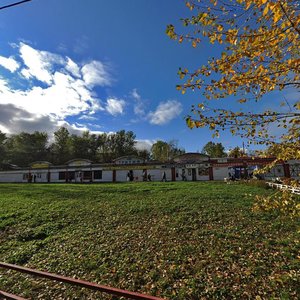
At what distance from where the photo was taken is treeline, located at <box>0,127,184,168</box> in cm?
7681

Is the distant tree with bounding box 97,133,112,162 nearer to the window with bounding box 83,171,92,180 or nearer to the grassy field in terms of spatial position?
the window with bounding box 83,171,92,180

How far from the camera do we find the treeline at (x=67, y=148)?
7681 cm

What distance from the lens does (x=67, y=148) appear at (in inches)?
3209

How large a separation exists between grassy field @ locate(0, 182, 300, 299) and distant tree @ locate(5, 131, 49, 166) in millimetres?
69271

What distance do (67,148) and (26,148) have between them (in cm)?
1268

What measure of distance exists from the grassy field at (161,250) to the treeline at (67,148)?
66050 mm

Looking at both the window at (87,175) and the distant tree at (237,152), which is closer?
the distant tree at (237,152)

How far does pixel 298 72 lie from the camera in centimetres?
359

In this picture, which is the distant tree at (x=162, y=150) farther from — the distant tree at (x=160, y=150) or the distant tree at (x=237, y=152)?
the distant tree at (x=237, y=152)

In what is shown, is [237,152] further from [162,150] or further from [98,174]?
[162,150]

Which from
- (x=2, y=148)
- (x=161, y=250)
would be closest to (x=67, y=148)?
(x=2, y=148)

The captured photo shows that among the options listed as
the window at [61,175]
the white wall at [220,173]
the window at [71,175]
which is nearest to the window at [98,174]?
the window at [71,175]

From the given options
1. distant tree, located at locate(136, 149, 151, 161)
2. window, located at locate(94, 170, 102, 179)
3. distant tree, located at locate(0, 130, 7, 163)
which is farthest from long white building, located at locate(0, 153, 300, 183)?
distant tree, located at locate(136, 149, 151, 161)

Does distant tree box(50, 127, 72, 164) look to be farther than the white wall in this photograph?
Yes
